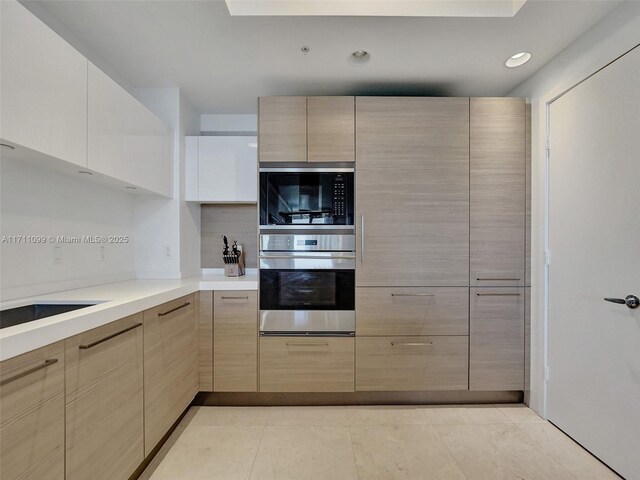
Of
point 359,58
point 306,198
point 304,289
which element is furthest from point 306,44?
point 304,289

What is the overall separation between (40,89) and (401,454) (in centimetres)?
253

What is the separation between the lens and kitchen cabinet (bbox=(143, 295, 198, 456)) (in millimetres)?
1587

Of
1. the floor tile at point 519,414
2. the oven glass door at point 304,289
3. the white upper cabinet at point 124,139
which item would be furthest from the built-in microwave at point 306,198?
the floor tile at point 519,414

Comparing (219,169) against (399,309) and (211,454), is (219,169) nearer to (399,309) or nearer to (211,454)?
(399,309)

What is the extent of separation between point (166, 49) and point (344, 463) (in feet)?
8.81

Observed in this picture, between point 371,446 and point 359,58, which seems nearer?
point 371,446

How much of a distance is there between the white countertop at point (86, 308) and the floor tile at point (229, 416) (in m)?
0.88

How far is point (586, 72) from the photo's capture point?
177 cm

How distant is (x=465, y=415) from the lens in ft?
7.11

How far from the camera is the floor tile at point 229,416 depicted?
6.81 feet

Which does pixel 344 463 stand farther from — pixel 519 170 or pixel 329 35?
pixel 329 35

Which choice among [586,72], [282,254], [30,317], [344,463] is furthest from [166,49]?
[344,463]

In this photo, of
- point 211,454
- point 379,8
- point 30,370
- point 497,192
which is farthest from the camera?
point 497,192

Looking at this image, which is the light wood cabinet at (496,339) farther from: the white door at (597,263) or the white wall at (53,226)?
the white wall at (53,226)
